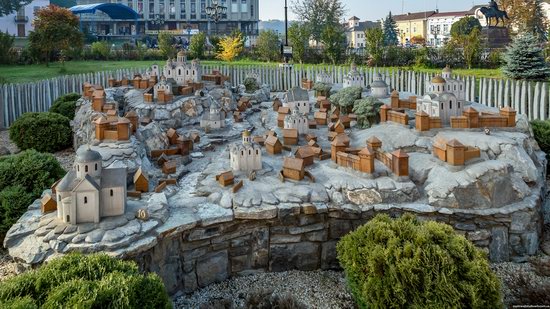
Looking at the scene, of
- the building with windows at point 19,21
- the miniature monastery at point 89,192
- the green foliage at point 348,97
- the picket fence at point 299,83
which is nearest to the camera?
the miniature monastery at point 89,192

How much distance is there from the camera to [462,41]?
2533 centimetres

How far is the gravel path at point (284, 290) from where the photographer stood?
654 cm


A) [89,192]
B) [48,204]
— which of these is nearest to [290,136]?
[89,192]

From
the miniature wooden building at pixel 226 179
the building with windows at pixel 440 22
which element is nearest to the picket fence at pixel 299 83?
the miniature wooden building at pixel 226 179

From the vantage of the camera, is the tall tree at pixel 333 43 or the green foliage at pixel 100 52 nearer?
the tall tree at pixel 333 43

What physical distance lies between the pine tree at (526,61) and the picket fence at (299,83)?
7.03ft

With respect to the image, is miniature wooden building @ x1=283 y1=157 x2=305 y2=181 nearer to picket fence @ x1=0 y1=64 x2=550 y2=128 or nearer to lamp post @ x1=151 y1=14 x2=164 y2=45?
picket fence @ x1=0 y1=64 x2=550 y2=128

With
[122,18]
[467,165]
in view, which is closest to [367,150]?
[467,165]

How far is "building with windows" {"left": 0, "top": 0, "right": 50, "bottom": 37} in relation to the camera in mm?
53500

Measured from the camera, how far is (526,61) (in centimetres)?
1783

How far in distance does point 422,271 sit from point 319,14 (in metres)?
32.2

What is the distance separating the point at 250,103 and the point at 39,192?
7972 millimetres

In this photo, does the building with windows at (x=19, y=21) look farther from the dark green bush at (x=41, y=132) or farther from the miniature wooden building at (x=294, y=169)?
the miniature wooden building at (x=294, y=169)

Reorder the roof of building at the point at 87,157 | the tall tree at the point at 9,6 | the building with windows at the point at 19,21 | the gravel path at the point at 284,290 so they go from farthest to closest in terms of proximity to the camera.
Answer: the building with windows at the point at 19,21, the tall tree at the point at 9,6, the gravel path at the point at 284,290, the roof of building at the point at 87,157
